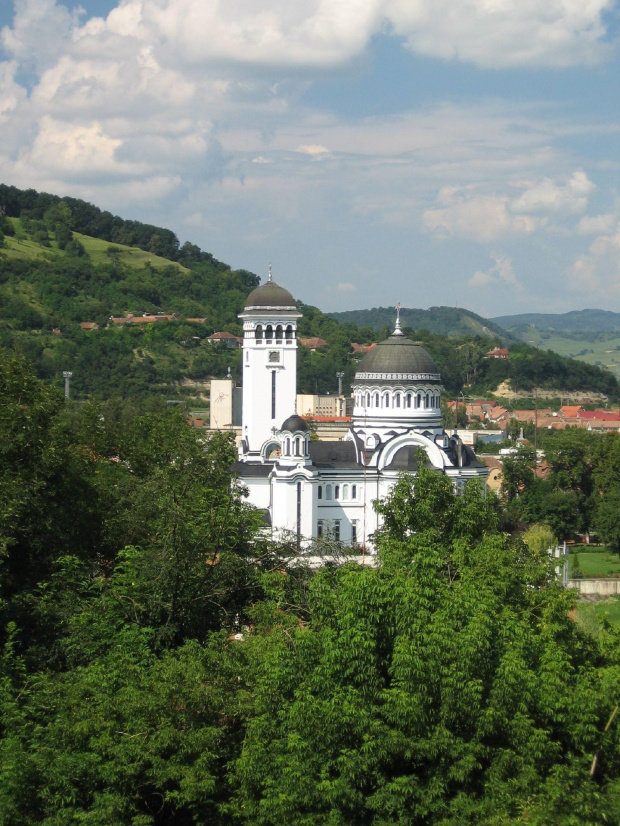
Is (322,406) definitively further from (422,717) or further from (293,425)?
(422,717)

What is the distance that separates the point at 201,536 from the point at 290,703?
6.51 metres

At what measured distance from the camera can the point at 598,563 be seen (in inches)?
2063

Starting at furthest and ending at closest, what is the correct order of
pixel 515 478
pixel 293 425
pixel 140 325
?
pixel 140 325 → pixel 515 478 → pixel 293 425

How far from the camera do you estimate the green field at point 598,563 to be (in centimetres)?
4950

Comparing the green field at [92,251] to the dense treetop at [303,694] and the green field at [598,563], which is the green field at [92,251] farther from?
the dense treetop at [303,694]

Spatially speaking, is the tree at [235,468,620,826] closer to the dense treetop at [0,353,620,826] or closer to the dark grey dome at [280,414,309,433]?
the dense treetop at [0,353,620,826]

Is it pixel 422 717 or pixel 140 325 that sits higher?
pixel 140 325

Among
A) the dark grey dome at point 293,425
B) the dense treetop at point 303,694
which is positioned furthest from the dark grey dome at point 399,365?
the dense treetop at point 303,694

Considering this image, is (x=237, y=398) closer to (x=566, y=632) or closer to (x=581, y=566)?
(x=581, y=566)

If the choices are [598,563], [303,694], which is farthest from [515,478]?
[303,694]

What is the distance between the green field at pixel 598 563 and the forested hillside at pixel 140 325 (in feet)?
190

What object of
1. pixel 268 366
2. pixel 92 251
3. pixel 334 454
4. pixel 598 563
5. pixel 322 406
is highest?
pixel 92 251

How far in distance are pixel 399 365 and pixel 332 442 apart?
406cm

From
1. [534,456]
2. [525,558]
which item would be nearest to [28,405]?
[525,558]
